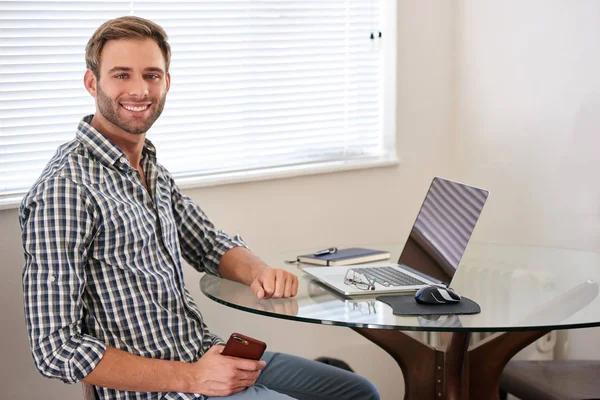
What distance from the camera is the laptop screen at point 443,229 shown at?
1999 millimetres

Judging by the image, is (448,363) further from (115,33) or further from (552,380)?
(115,33)

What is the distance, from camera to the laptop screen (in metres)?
2.00

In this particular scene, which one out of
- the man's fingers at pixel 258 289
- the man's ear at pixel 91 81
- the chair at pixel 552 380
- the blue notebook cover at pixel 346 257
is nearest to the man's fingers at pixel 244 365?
the man's fingers at pixel 258 289

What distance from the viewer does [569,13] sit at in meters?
2.81

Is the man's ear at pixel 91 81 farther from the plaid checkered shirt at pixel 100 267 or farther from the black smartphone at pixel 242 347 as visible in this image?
the black smartphone at pixel 242 347

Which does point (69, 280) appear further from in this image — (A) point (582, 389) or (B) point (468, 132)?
(B) point (468, 132)

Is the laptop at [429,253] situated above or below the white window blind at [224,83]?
below

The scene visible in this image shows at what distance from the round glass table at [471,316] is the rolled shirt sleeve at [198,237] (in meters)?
0.06

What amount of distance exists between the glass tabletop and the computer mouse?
0.07m

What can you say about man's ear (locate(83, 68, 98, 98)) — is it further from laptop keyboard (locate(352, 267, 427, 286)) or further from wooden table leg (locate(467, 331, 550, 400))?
wooden table leg (locate(467, 331, 550, 400))

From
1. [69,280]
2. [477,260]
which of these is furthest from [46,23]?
[477,260]

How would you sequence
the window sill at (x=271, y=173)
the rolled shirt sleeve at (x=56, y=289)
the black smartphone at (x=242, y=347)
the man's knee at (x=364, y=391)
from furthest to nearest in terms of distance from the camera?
the window sill at (x=271, y=173) < the man's knee at (x=364, y=391) < the black smartphone at (x=242, y=347) < the rolled shirt sleeve at (x=56, y=289)

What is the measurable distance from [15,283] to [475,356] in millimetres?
1342

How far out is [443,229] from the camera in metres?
2.11
